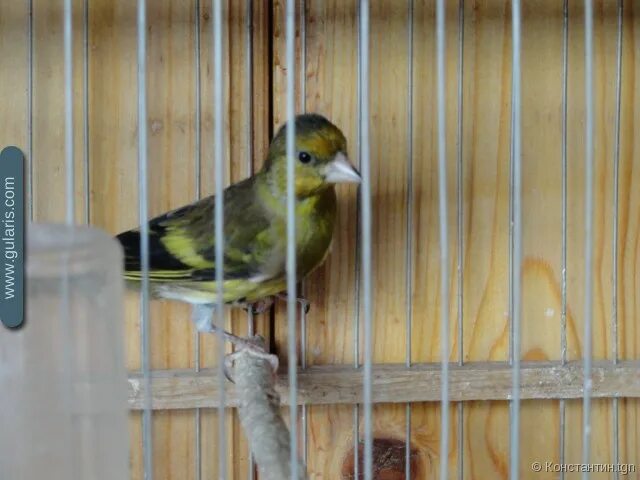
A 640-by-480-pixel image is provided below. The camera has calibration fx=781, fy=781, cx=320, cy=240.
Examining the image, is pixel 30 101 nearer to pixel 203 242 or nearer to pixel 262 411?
pixel 203 242

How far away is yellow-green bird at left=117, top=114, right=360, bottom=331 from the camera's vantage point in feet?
2.56

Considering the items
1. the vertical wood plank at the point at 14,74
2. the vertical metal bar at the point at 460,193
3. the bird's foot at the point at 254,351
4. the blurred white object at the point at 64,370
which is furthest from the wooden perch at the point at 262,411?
the vertical wood plank at the point at 14,74

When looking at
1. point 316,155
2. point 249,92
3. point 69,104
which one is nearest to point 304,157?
point 316,155

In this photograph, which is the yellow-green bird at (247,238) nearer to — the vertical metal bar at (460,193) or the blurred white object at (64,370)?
the vertical metal bar at (460,193)

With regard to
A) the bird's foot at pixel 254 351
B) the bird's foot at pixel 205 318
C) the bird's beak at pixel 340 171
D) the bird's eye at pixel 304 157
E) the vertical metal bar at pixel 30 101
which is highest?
the vertical metal bar at pixel 30 101

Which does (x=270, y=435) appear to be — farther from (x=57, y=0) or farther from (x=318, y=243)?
(x=57, y=0)

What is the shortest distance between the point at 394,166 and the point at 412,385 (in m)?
0.24

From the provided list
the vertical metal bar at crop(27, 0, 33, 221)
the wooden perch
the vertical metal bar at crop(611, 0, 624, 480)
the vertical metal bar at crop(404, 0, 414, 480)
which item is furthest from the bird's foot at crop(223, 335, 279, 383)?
the vertical metal bar at crop(611, 0, 624, 480)

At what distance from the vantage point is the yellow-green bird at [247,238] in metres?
0.78

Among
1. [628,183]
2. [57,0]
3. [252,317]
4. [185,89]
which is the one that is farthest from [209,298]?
[628,183]

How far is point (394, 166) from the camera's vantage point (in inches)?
33.9

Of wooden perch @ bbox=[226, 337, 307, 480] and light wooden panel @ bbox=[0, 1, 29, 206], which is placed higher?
light wooden panel @ bbox=[0, 1, 29, 206]

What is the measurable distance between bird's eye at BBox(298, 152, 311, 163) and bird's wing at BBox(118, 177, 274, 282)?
0.07 metres

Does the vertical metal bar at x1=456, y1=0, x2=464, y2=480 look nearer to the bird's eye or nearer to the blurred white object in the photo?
the bird's eye
